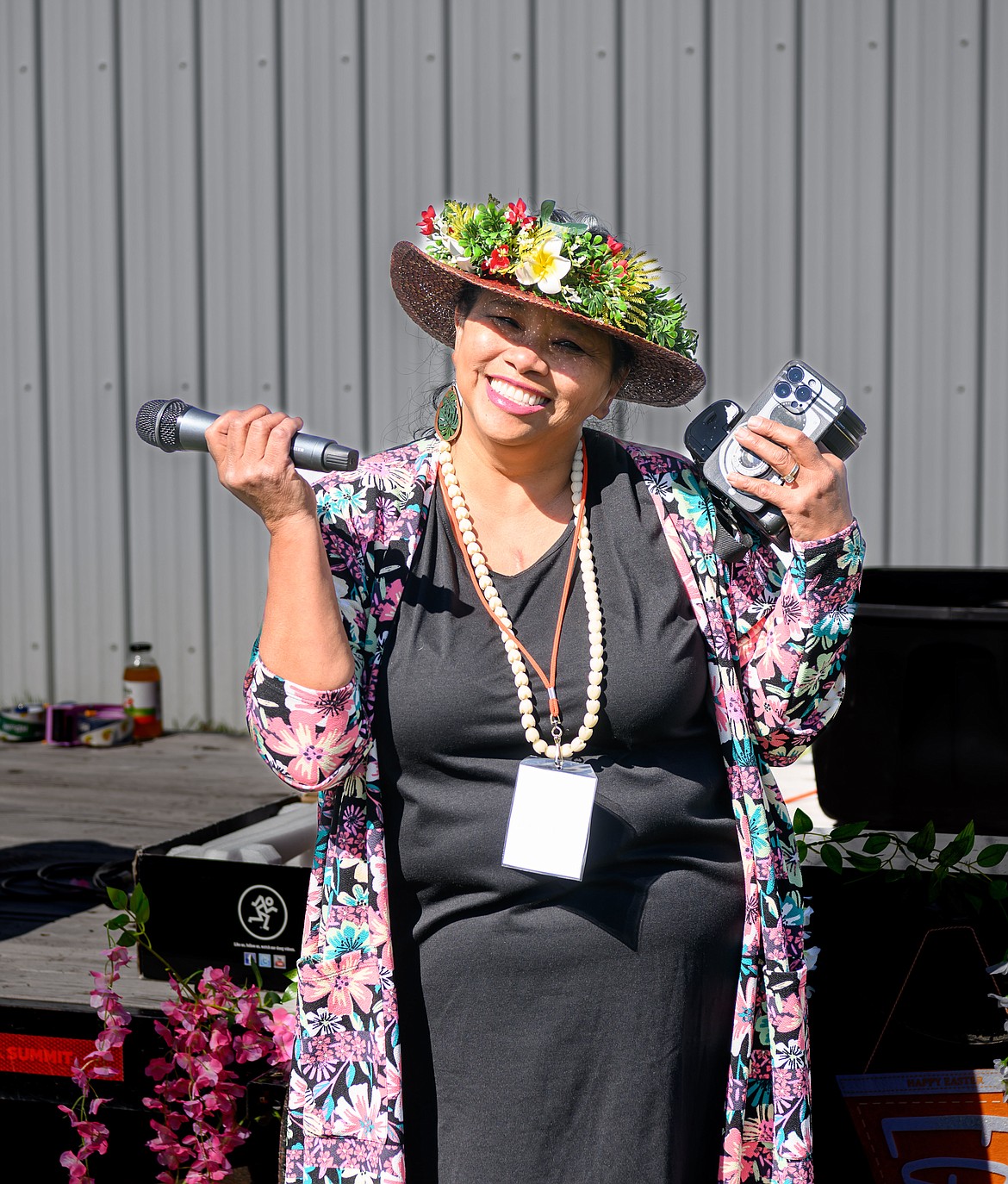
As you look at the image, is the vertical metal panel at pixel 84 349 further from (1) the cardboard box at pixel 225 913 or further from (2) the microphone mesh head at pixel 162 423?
(2) the microphone mesh head at pixel 162 423

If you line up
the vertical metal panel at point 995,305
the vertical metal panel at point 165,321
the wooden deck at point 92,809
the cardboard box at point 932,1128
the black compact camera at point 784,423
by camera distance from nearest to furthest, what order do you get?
1. the black compact camera at point 784,423
2. the cardboard box at point 932,1128
3. the wooden deck at point 92,809
4. the vertical metal panel at point 995,305
5. the vertical metal panel at point 165,321

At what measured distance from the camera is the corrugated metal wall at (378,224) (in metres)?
4.34

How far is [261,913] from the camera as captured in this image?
6.51 feet

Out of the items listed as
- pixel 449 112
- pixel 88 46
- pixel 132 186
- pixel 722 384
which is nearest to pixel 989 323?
pixel 722 384

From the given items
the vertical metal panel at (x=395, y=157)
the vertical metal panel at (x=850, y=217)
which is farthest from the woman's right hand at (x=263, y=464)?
the vertical metal panel at (x=850, y=217)

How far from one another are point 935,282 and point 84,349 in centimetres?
306

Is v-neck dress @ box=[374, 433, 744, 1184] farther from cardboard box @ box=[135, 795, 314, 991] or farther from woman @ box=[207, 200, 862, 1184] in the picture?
cardboard box @ box=[135, 795, 314, 991]

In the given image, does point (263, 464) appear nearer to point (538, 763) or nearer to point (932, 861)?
point (538, 763)

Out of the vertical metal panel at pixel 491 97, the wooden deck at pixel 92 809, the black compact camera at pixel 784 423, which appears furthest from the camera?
the vertical metal panel at pixel 491 97

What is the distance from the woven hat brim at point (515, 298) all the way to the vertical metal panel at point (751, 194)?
9.41 feet

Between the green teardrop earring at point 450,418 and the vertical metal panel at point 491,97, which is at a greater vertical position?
the vertical metal panel at point 491,97

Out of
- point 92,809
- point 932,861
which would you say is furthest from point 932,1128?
point 92,809

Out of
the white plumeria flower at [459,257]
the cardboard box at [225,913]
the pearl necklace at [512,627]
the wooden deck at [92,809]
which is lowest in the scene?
the wooden deck at [92,809]

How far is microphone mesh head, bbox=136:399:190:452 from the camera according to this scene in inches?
50.3
